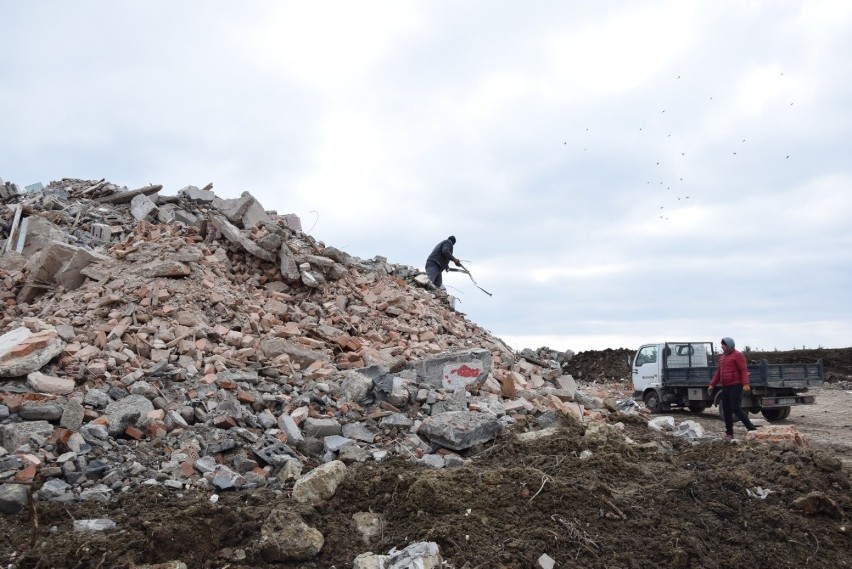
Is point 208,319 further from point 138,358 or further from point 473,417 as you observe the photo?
point 473,417

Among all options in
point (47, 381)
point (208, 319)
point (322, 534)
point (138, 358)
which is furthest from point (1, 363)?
point (322, 534)

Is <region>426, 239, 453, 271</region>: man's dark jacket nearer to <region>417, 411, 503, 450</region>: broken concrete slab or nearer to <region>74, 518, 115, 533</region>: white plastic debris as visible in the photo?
<region>417, 411, 503, 450</region>: broken concrete slab

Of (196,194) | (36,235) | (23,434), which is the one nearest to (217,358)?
(23,434)

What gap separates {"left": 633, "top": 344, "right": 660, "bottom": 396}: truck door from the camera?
1584 centimetres

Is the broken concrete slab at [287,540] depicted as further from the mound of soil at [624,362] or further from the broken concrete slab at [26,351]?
the mound of soil at [624,362]

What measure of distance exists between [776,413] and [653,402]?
2.62 metres

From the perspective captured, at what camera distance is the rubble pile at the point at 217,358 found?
652 cm

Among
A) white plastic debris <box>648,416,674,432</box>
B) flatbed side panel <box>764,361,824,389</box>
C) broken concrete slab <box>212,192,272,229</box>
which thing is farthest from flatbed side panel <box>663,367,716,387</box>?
broken concrete slab <box>212,192,272,229</box>

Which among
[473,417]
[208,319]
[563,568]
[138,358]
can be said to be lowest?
[563,568]

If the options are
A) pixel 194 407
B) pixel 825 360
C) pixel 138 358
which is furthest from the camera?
pixel 825 360

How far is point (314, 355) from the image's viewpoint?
9422 millimetres

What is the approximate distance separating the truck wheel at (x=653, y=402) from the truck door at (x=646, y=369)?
0.60 feet

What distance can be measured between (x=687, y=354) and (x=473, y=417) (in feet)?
32.5

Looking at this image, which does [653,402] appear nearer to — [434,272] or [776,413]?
[776,413]
